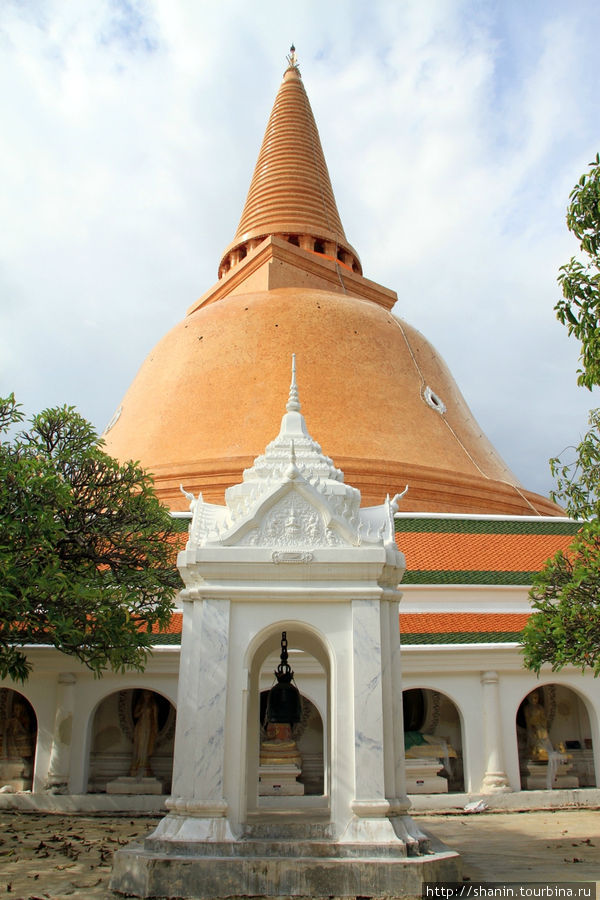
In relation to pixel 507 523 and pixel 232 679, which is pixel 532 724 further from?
pixel 232 679

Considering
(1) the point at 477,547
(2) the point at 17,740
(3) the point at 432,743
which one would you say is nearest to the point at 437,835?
(3) the point at 432,743

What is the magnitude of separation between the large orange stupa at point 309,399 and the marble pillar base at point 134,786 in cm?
505

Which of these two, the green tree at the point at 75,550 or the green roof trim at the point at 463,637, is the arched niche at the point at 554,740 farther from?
the green tree at the point at 75,550

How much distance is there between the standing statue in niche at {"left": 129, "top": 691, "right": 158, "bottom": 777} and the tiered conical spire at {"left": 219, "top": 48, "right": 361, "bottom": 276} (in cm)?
1444

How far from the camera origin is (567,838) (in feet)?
25.0

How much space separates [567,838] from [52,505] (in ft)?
20.1

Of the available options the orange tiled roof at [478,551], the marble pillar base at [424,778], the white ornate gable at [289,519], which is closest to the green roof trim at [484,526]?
the orange tiled roof at [478,551]

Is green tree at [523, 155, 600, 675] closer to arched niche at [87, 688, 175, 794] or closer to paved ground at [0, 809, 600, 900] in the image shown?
paved ground at [0, 809, 600, 900]

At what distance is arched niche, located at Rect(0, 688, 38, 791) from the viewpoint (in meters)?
11.1

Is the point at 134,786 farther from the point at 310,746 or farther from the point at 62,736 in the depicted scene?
the point at 310,746

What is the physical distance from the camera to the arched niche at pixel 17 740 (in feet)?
36.4

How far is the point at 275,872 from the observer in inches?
193

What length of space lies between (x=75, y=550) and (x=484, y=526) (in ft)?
24.4

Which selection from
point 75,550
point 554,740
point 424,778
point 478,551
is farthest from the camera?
point 478,551
